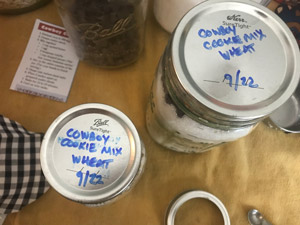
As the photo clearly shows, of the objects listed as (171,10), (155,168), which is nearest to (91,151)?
(155,168)

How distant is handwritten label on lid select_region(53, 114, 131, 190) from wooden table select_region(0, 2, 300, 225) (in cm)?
15

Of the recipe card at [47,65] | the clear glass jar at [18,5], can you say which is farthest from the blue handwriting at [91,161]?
the clear glass jar at [18,5]

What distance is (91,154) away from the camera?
318 millimetres

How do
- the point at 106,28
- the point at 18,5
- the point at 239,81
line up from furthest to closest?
the point at 18,5 < the point at 106,28 < the point at 239,81

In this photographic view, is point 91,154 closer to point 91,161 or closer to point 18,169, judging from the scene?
point 91,161

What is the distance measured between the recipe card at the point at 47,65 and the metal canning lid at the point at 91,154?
18 cm

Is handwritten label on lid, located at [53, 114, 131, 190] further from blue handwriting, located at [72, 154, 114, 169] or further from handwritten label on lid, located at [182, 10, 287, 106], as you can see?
handwritten label on lid, located at [182, 10, 287, 106]

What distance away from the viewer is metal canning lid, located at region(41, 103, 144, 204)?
304 mm

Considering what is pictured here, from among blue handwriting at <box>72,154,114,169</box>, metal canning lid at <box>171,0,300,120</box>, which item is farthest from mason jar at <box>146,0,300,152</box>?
blue handwriting at <box>72,154,114,169</box>

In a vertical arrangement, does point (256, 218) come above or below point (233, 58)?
below

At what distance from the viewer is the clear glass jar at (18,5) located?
19.6 inches

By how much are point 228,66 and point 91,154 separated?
175mm

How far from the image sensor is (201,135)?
324mm

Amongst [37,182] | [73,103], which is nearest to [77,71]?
[73,103]
